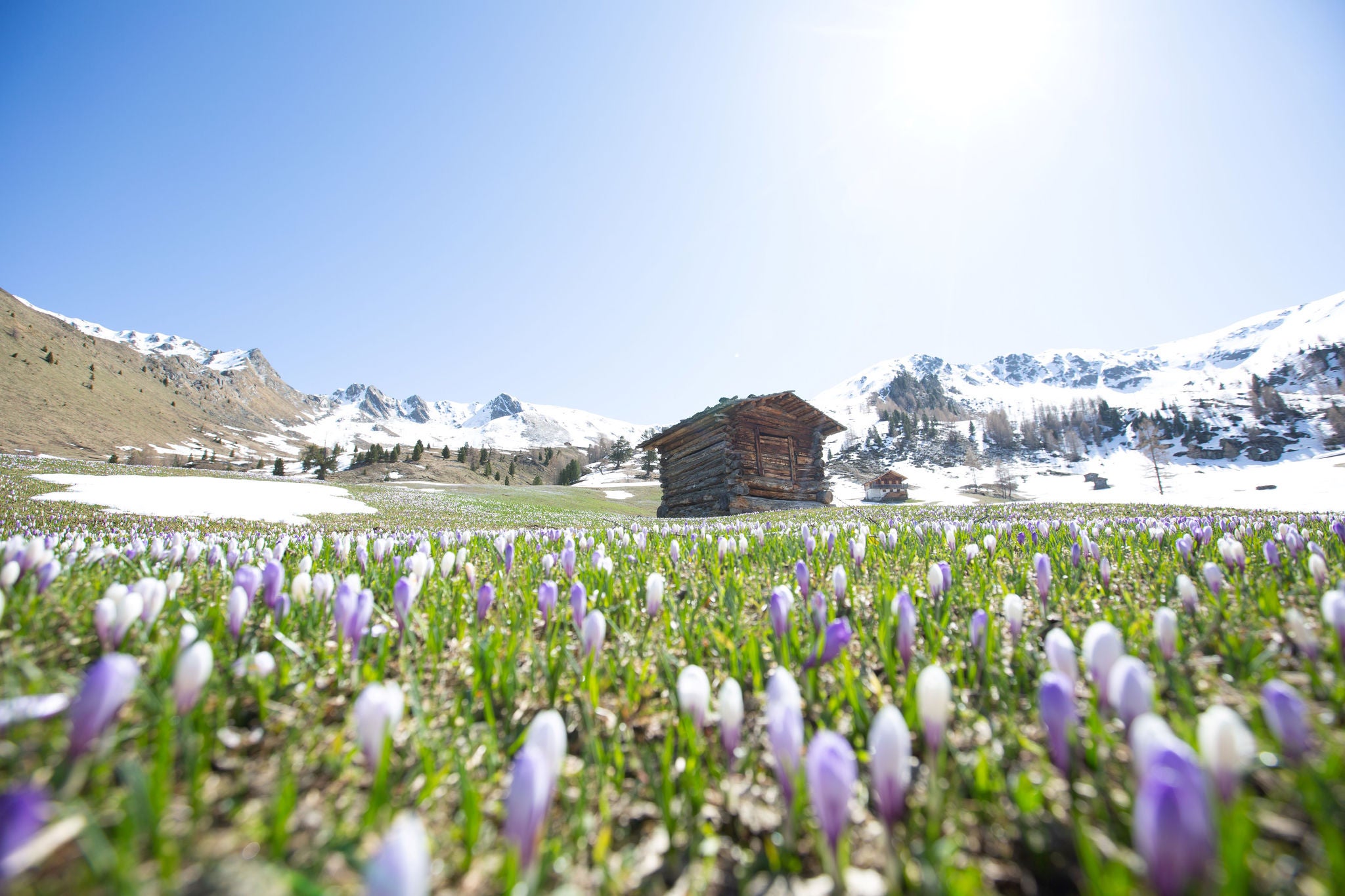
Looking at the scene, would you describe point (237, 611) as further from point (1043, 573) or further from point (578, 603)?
point (1043, 573)

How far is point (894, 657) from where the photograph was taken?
2250 millimetres

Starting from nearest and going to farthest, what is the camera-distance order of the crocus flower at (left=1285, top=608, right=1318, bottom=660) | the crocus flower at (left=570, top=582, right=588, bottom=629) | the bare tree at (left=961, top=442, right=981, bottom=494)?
the crocus flower at (left=1285, top=608, right=1318, bottom=660)
the crocus flower at (left=570, top=582, right=588, bottom=629)
the bare tree at (left=961, top=442, right=981, bottom=494)

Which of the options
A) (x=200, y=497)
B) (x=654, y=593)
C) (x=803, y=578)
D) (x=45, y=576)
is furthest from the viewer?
(x=200, y=497)

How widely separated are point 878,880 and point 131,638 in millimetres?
2713

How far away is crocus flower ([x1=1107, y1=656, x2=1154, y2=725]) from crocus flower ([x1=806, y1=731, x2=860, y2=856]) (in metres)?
0.72

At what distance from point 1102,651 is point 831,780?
952 millimetres

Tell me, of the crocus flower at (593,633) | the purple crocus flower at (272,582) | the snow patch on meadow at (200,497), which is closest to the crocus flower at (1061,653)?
the crocus flower at (593,633)

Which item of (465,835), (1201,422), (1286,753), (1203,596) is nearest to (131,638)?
(465,835)

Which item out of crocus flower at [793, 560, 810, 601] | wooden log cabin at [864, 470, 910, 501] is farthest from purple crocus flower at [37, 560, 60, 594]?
A: wooden log cabin at [864, 470, 910, 501]

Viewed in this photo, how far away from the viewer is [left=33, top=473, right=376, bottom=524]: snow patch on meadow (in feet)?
39.7

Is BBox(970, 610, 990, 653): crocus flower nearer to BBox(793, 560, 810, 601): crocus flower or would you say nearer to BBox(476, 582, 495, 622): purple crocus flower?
BBox(793, 560, 810, 601): crocus flower

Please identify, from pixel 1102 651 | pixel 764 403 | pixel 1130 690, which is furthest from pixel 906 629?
pixel 764 403

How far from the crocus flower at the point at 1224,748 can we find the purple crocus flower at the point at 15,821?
1899mm

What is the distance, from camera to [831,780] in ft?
3.35
